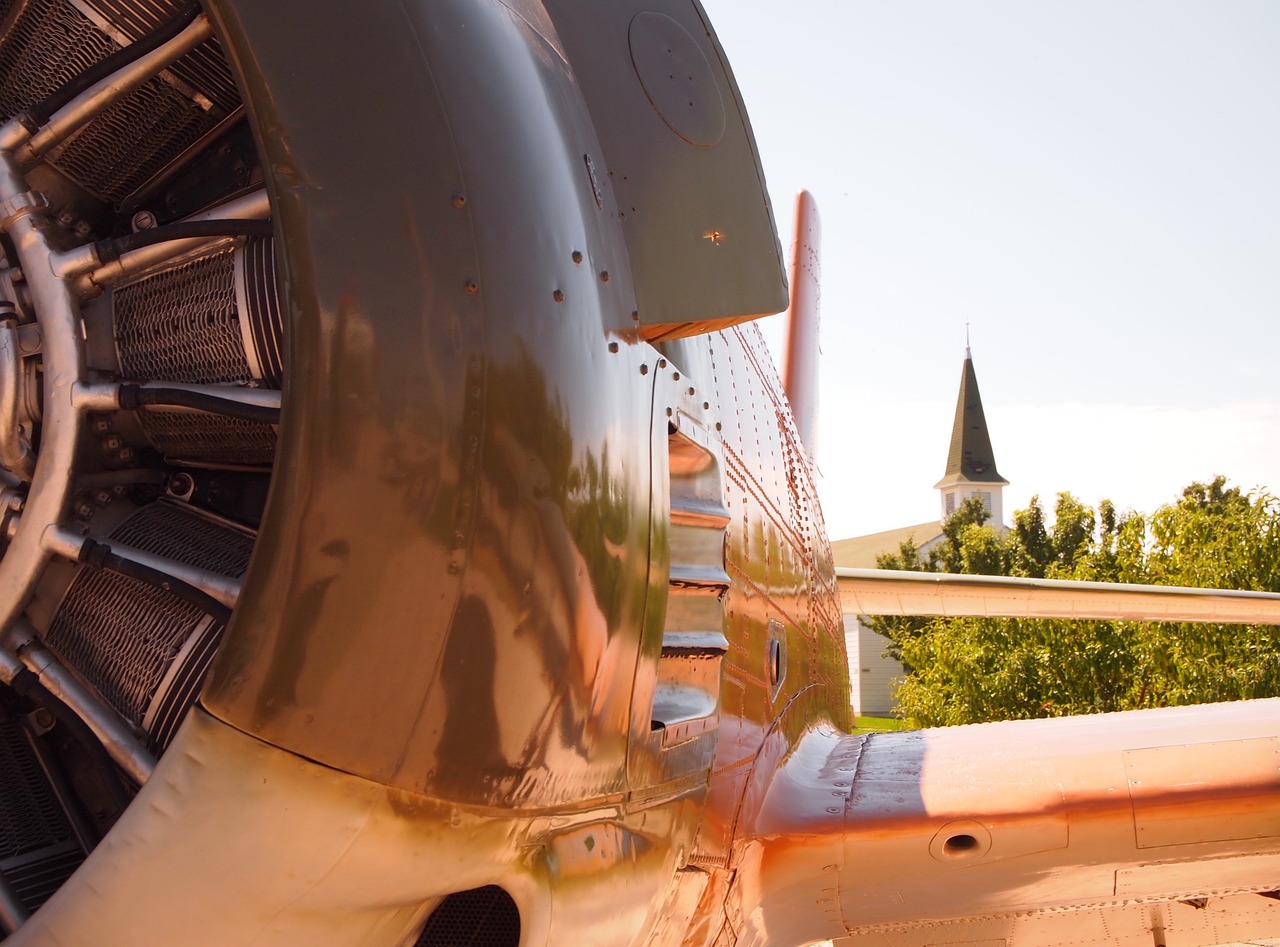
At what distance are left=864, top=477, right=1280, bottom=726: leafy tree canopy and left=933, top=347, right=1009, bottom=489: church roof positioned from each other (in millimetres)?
60398

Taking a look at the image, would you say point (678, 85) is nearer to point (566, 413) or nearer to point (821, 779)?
point (566, 413)

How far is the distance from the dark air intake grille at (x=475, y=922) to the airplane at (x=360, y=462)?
0.4 inches

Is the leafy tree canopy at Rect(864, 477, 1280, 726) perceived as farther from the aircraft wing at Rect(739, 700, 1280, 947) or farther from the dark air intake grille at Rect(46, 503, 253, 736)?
the dark air intake grille at Rect(46, 503, 253, 736)

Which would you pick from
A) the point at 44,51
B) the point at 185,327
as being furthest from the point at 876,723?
the point at 44,51

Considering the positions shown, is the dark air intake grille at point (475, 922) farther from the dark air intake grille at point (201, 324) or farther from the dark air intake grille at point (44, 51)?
the dark air intake grille at point (44, 51)

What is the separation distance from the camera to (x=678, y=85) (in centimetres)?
226

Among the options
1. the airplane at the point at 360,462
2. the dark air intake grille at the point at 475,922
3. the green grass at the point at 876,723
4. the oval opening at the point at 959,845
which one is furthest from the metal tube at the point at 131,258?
the green grass at the point at 876,723

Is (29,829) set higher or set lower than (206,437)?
lower

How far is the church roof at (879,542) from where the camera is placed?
7794 cm

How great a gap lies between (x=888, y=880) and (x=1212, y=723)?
1176 mm

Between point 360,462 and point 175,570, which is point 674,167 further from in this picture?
point 175,570

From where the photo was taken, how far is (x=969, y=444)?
9438 cm

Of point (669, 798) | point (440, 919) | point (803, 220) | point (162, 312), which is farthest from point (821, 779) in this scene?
point (803, 220)

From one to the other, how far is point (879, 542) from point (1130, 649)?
61332 millimetres
